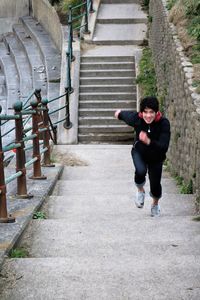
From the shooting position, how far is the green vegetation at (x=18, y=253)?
13.5ft

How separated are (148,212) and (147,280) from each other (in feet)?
7.41

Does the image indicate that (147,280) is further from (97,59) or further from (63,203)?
(97,59)

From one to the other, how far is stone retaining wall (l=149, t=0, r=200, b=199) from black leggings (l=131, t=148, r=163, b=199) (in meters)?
0.69

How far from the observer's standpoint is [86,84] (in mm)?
12352

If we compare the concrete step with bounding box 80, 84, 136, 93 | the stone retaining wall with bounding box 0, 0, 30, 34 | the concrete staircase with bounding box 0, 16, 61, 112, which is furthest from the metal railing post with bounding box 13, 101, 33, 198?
the stone retaining wall with bounding box 0, 0, 30, 34

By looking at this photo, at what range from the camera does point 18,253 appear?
4156 mm

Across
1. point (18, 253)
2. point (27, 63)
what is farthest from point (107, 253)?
point (27, 63)

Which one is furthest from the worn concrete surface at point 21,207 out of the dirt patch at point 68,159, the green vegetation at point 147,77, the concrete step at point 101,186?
the green vegetation at point 147,77

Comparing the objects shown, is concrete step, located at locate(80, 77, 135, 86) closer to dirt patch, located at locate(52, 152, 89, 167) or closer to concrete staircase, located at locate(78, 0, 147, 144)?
concrete staircase, located at locate(78, 0, 147, 144)

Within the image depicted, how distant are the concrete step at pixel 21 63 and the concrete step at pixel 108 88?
2.09m

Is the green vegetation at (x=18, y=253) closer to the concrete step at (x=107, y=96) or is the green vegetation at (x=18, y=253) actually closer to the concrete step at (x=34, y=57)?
the concrete step at (x=107, y=96)

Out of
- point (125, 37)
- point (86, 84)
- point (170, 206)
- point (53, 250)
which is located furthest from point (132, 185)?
point (125, 37)

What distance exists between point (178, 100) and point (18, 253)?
4549 millimetres

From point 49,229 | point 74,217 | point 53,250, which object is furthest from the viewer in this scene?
point 74,217
